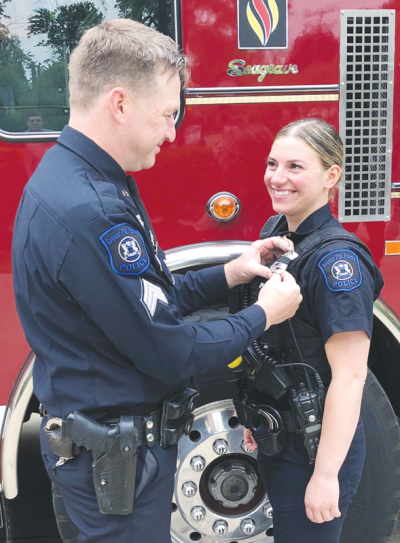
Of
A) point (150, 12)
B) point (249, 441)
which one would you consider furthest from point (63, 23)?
point (249, 441)

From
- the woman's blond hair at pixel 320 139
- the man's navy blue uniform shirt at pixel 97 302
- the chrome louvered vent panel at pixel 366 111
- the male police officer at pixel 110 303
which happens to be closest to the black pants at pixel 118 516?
the male police officer at pixel 110 303

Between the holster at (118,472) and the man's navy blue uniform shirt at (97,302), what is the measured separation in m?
0.07

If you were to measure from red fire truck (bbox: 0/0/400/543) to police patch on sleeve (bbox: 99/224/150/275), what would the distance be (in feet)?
2.73

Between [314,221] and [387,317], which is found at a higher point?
[314,221]

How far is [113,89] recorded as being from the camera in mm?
1372

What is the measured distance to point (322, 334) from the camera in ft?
5.25

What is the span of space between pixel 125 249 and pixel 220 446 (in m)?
1.17

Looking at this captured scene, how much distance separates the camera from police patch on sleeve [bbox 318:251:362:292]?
1.56 meters

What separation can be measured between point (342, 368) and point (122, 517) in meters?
0.69

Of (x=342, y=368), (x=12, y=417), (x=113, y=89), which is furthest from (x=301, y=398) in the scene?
(x=12, y=417)

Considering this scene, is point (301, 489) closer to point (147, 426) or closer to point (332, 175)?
point (147, 426)

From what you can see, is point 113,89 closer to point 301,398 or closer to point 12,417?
point 301,398

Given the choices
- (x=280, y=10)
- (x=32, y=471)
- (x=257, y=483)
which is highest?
(x=280, y=10)

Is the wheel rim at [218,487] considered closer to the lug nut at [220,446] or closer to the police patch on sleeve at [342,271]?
the lug nut at [220,446]
